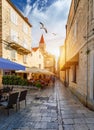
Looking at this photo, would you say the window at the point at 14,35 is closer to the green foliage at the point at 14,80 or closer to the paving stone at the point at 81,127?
the green foliage at the point at 14,80

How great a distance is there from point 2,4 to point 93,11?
15959mm

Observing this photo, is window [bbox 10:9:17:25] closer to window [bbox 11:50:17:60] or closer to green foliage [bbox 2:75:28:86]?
window [bbox 11:50:17:60]

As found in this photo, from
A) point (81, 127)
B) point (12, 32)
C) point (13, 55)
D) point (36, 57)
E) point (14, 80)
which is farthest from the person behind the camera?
point (36, 57)

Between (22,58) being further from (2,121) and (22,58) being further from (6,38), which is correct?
(2,121)

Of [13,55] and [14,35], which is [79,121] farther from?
[14,35]

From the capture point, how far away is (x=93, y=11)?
27.8 feet

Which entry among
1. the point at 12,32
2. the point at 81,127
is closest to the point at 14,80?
the point at 12,32

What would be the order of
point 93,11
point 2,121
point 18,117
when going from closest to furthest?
point 2,121 → point 18,117 → point 93,11

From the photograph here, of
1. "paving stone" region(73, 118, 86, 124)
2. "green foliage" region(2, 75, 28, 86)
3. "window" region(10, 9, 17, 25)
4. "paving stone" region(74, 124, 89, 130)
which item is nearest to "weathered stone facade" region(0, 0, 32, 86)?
"window" region(10, 9, 17, 25)

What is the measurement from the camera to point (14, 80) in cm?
2056

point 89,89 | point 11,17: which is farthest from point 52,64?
point 89,89

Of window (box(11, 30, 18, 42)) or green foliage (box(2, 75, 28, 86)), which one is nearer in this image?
green foliage (box(2, 75, 28, 86))

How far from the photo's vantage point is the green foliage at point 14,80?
1958 cm

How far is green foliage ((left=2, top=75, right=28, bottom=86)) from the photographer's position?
64.2ft
